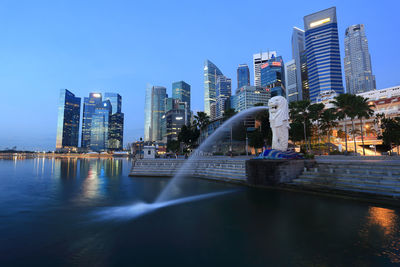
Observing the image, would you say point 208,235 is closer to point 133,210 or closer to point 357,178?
point 133,210

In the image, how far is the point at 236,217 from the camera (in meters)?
9.55

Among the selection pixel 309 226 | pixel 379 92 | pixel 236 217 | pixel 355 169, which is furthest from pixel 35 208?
pixel 379 92

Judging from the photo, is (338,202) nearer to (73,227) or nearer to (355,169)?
(355,169)

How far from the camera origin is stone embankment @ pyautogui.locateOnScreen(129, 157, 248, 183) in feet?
72.0

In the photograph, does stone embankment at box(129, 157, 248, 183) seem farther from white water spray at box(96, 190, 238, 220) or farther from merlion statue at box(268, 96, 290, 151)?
white water spray at box(96, 190, 238, 220)

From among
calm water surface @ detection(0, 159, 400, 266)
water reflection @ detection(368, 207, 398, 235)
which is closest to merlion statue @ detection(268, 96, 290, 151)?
calm water surface @ detection(0, 159, 400, 266)

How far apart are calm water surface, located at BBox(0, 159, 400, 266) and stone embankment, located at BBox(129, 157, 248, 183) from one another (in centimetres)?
963

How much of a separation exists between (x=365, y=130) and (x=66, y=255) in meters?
92.5

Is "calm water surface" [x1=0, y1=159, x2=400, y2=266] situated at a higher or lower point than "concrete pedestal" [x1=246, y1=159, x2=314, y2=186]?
lower

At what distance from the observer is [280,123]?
1872 centimetres

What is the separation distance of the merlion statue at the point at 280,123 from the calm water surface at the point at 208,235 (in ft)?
23.1

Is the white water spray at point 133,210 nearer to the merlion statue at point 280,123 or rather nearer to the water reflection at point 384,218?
the water reflection at point 384,218

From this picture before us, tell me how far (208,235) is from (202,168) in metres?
20.0

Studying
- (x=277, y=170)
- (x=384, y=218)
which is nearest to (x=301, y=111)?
(x=277, y=170)
